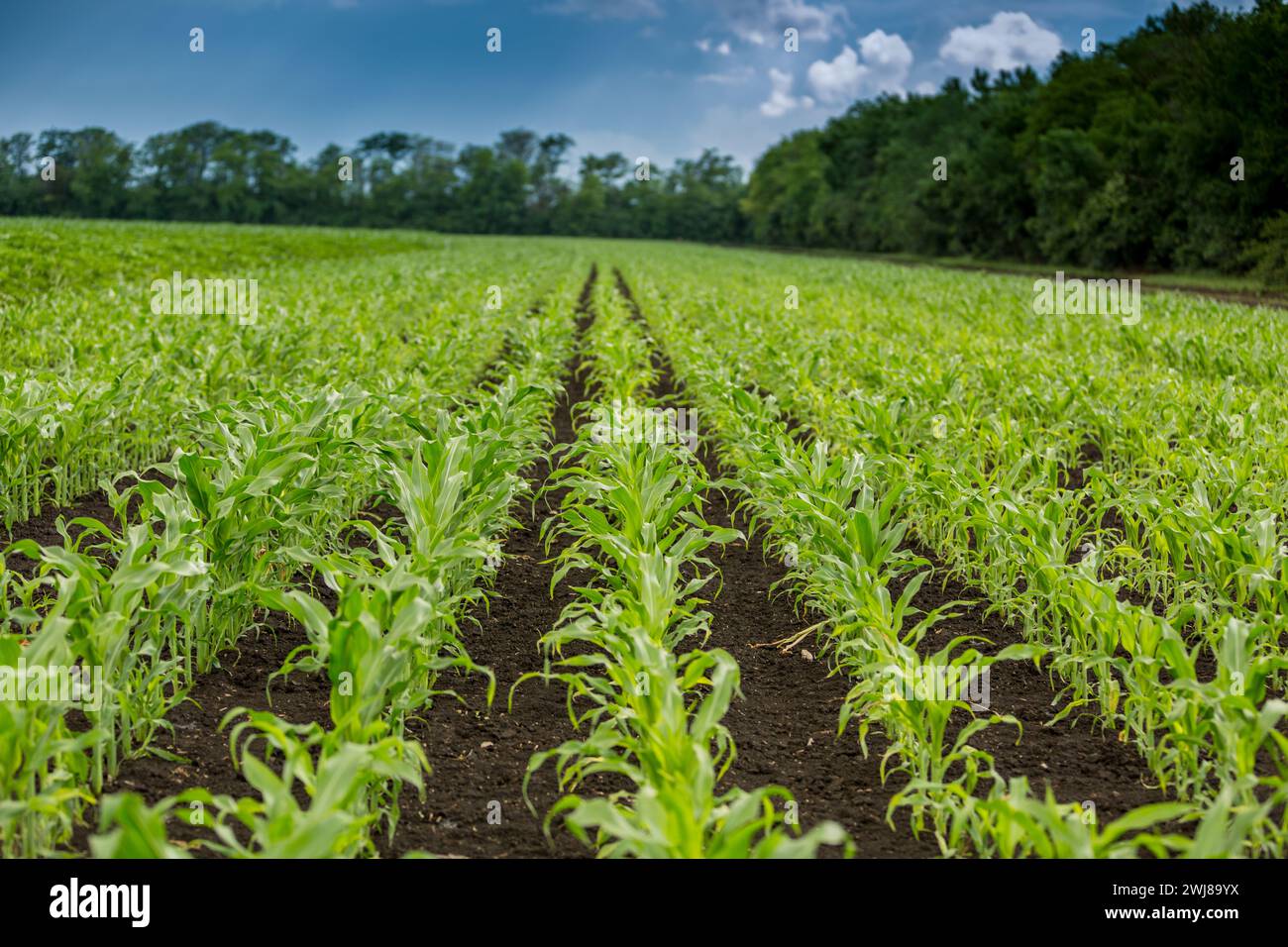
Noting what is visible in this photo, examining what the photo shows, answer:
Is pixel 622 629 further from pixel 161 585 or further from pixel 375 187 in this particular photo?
pixel 375 187

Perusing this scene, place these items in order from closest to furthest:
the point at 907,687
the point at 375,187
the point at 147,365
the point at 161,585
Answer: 1. the point at 907,687
2. the point at 161,585
3. the point at 147,365
4. the point at 375,187

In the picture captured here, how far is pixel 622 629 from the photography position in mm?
3102

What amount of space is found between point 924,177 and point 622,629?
49.1m

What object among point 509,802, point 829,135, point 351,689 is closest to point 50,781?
point 351,689

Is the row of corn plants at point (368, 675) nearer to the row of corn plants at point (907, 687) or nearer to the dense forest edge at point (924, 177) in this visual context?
the row of corn plants at point (907, 687)

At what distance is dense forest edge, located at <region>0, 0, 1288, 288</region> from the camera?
25.6m

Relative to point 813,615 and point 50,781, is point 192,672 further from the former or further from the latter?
point 813,615

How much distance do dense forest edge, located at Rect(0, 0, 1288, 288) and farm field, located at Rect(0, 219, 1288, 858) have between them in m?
7.54

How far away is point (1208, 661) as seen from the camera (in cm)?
437

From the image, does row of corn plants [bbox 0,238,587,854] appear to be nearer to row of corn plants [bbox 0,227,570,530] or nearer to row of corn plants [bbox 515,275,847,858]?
row of corn plants [bbox 0,227,570,530]

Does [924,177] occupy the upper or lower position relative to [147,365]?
upper

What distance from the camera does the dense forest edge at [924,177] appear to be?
83.9 ft

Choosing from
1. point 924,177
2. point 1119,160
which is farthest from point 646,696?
point 924,177

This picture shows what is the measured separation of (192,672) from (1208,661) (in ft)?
14.2
